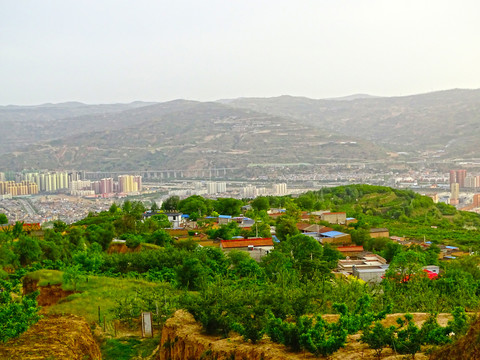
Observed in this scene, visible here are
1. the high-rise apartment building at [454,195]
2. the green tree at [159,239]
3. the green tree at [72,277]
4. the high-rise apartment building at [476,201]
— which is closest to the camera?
the green tree at [72,277]

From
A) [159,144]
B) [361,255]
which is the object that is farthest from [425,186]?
[361,255]

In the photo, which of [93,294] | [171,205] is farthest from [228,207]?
[93,294]

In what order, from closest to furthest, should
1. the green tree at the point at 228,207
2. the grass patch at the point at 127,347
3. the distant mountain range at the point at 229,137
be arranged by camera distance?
the grass patch at the point at 127,347
the green tree at the point at 228,207
the distant mountain range at the point at 229,137

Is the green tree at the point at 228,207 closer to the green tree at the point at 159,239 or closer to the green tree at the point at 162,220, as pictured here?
the green tree at the point at 162,220

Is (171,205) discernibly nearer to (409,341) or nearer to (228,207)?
(228,207)

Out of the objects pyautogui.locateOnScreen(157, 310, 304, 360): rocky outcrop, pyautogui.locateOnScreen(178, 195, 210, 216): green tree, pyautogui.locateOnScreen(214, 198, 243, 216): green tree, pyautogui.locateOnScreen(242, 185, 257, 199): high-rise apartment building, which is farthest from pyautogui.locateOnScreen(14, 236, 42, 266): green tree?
pyautogui.locateOnScreen(242, 185, 257, 199): high-rise apartment building

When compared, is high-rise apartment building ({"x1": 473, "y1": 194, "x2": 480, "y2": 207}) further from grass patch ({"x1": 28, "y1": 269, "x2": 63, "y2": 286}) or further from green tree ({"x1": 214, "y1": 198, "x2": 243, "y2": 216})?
grass patch ({"x1": 28, "y1": 269, "x2": 63, "y2": 286})

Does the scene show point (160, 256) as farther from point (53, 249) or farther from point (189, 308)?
point (189, 308)

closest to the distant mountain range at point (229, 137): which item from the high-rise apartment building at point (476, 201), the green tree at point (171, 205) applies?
the high-rise apartment building at point (476, 201)
